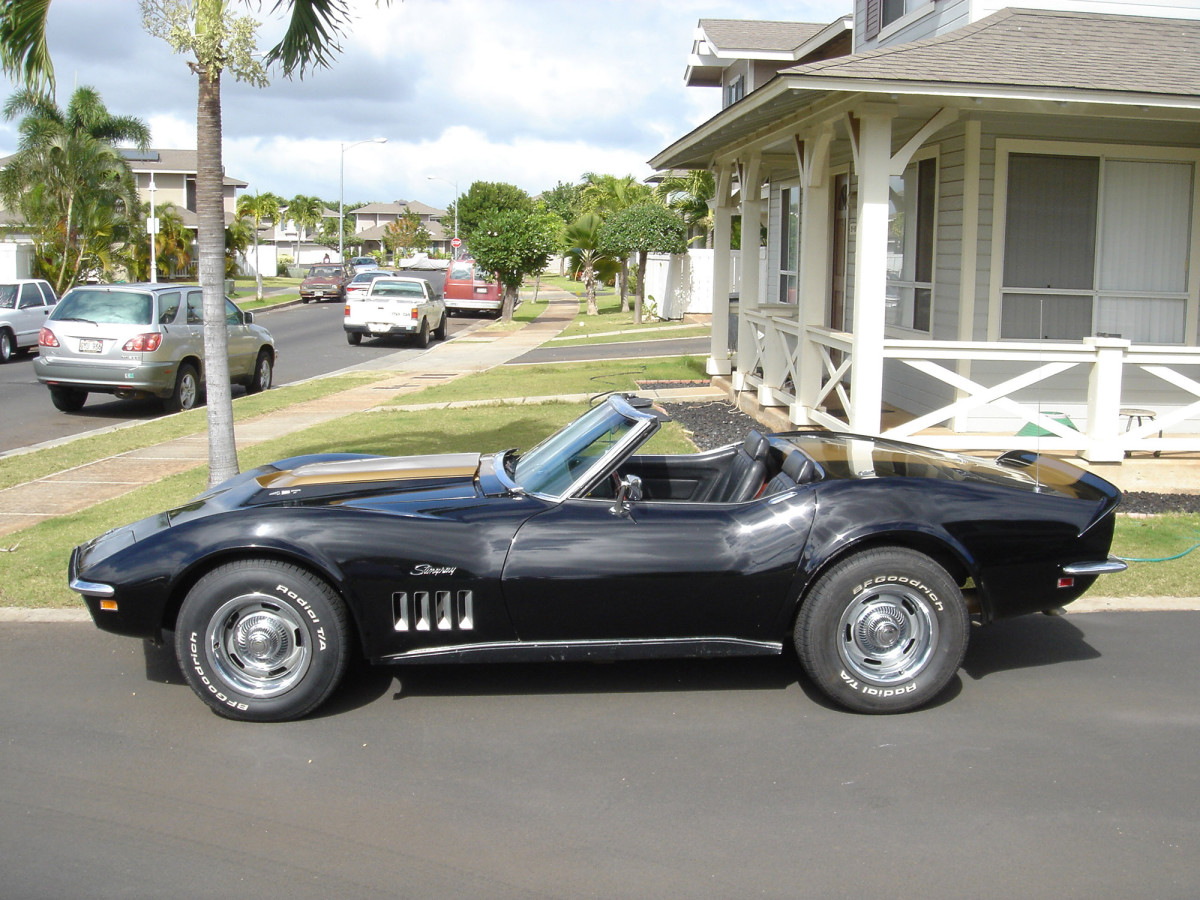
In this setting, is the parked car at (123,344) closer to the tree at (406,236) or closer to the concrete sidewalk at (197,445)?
the concrete sidewalk at (197,445)

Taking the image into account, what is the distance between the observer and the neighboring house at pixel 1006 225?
355 inches

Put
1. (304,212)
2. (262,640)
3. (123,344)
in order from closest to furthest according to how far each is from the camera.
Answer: (262,640)
(123,344)
(304,212)

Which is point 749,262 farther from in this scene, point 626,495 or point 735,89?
point 735,89

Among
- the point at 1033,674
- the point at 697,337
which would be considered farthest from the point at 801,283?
the point at 697,337

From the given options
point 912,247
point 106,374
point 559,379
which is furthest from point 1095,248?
point 106,374

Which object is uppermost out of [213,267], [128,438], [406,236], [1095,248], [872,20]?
[406,236]

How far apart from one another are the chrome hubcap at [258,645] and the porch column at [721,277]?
1186 cm

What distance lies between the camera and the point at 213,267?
7.96 meters

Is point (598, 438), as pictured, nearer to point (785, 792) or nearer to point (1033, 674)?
point (785, 792)

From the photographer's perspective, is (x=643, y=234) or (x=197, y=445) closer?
(x=197, y=445)

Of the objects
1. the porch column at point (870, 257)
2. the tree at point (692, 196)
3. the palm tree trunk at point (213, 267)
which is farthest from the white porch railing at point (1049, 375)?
the tree at point (692, 196)

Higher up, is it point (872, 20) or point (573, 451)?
point (872, 20)

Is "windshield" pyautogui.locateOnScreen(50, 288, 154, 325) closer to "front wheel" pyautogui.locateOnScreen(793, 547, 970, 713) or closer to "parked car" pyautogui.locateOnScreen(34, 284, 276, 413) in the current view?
"parked car" pyautogui.locateOnScreen(34, 284, 276, 413)

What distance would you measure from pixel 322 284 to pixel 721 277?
35.2 meters
